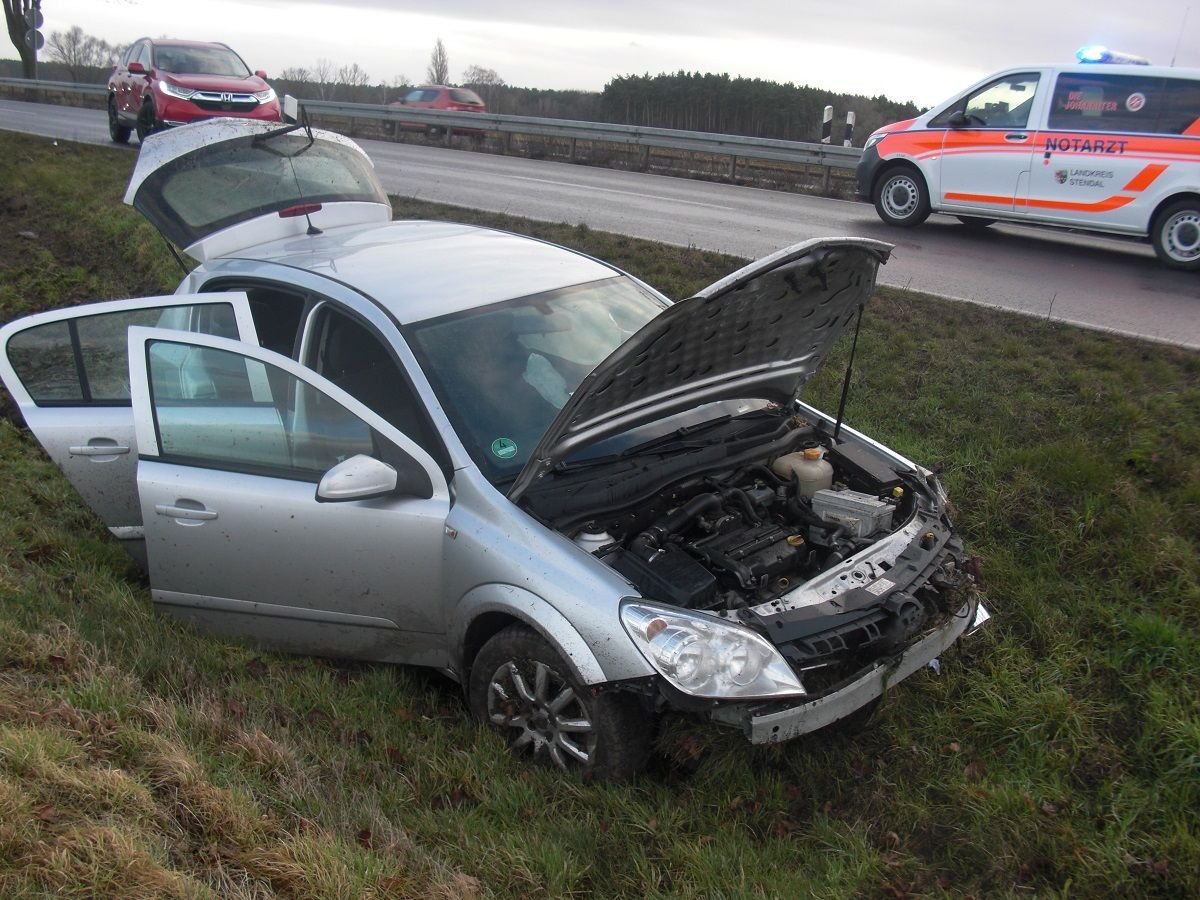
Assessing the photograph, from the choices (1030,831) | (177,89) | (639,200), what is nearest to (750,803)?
(1030,831)

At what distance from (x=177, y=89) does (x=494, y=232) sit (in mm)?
13664

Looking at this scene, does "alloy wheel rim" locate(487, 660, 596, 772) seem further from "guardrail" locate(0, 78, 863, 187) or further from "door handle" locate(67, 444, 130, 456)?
"guardrail" locate(0, 78, 863, 187)

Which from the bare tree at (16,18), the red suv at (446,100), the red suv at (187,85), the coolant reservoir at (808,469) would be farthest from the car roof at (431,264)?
the bare tree at (16,18)

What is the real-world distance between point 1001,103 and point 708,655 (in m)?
9.56

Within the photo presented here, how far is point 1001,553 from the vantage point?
200 inches

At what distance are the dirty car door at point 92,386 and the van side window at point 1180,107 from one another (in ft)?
29.8

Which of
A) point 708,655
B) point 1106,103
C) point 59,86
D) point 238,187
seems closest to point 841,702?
point 708,655

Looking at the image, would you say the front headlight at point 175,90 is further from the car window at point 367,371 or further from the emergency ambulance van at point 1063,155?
the car window at point 367,371

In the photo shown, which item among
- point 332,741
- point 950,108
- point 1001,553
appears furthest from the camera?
point 950,108

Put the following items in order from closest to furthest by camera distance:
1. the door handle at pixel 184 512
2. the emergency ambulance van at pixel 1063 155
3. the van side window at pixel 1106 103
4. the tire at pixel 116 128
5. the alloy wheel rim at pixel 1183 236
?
the door handle at pixel 184 512 → the alloy wheel rim at pixel 1183 236 → the emergency ambulance van at pixel 1063 155 → the van side window at pixel 1106 103 → the tire at pixel 116 128

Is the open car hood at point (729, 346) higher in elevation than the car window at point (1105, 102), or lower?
lower

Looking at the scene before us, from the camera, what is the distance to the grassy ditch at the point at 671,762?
2.85 m

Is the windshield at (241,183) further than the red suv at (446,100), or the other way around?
the red suv at (446,100)

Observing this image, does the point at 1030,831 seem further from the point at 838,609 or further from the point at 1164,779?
the point at 838,609
